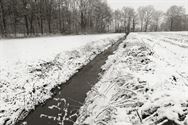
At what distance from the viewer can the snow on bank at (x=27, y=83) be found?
5504 millimetres

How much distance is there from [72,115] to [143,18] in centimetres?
8600

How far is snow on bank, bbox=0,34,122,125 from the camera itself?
550 cm

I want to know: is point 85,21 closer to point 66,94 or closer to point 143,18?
point 143,18

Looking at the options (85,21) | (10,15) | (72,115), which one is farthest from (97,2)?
(72,115)

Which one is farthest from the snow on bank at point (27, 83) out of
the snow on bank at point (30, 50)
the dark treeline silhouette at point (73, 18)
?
the dark treeline silhouette at point (73, 18)

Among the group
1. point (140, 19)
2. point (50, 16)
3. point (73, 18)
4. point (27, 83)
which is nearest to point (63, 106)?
point (27, 83)

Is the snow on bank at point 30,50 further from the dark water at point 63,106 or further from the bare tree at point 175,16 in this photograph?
the bare tree at point 175,16

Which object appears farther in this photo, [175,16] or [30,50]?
[175,16]

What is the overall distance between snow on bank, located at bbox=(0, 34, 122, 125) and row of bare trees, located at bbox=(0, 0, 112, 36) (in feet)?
80.2

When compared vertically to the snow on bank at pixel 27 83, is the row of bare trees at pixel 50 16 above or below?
above

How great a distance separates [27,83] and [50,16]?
132 ft

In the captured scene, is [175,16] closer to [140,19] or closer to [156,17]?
[156,17]

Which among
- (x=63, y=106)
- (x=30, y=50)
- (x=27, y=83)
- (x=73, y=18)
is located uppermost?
(x=73, y=18)

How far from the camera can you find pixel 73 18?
2270 inches
